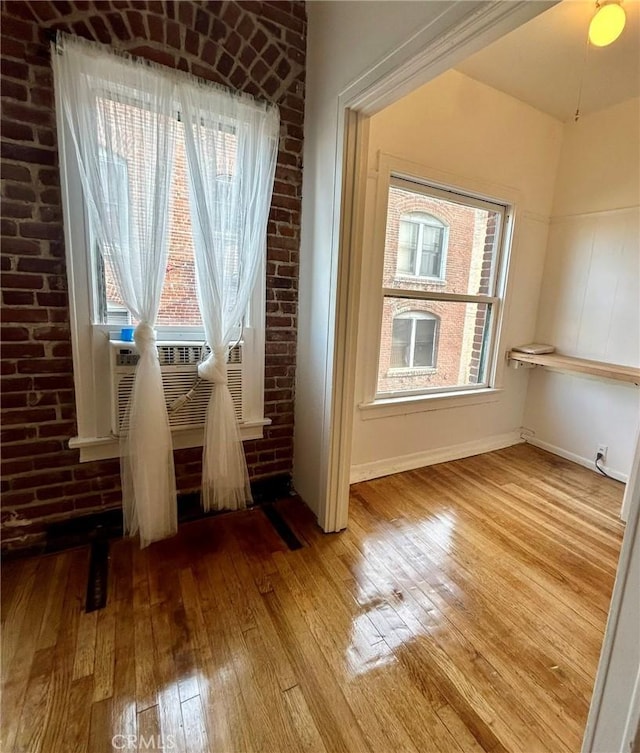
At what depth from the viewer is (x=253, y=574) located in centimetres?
170

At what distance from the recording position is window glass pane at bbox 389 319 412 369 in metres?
2.61

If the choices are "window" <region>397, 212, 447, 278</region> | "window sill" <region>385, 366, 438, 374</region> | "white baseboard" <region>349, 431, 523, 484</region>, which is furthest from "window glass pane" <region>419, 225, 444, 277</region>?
"white baseboard" <region>349, 431, 523, 484</region>

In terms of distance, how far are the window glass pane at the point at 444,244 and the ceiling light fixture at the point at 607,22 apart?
40.2 inches

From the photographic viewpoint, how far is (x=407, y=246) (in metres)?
2.52

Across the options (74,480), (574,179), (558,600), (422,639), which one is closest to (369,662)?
(422,639)

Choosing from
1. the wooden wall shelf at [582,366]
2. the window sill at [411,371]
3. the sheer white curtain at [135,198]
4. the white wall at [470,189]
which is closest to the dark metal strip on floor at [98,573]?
the sheer white curtain at [135,198]

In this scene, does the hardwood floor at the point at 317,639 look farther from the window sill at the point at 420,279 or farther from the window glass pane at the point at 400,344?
the window sill at the point at 420,279

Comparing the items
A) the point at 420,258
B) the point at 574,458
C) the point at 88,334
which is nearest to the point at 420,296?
the point at 420,258

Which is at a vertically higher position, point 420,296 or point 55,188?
point 55,188

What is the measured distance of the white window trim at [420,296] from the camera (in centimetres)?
229

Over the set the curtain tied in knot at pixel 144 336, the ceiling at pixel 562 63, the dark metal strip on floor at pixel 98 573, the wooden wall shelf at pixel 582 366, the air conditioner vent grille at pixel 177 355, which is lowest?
the dark metal strip on floor at pixel 98 573

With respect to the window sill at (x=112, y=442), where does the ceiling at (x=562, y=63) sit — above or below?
above

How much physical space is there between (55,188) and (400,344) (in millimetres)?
2110

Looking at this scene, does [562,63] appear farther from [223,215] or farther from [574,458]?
[574,458]
